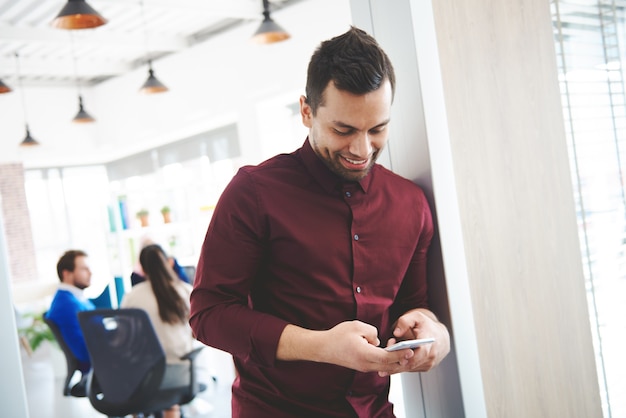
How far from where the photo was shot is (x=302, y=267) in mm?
1293

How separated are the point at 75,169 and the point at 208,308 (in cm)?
993

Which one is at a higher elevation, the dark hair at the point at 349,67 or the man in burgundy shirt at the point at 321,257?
the dark hair at the point at 349,67

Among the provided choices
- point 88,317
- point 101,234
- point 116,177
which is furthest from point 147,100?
point 88,317

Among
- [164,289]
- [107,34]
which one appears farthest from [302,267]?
[107,34]

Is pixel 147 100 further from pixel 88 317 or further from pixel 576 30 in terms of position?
pixel 576 30

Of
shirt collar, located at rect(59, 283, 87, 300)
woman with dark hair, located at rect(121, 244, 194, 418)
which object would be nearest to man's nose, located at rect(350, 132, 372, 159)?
woman with dark hair, located at rect(121, 244, 194, 418)

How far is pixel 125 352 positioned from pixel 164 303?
1.72ft

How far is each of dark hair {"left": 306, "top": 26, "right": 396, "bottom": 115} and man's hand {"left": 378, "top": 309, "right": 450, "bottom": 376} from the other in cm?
51

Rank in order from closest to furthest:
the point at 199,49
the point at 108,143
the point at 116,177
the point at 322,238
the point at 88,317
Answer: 1. the point at 322,238
2. the point at 88,317
3. the point at 199,49
4. the point at 108,143
5. the point at 116,177

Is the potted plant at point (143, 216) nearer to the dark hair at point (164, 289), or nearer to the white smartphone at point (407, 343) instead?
the dark hair at point (164, 289)

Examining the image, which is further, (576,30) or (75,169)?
(75,169)

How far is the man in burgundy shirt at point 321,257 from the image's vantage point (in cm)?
120

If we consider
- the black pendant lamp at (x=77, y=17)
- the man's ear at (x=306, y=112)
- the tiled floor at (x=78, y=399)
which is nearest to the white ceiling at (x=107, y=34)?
the black pendant lamp at (x=77, y=17)

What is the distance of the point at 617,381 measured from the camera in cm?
200
